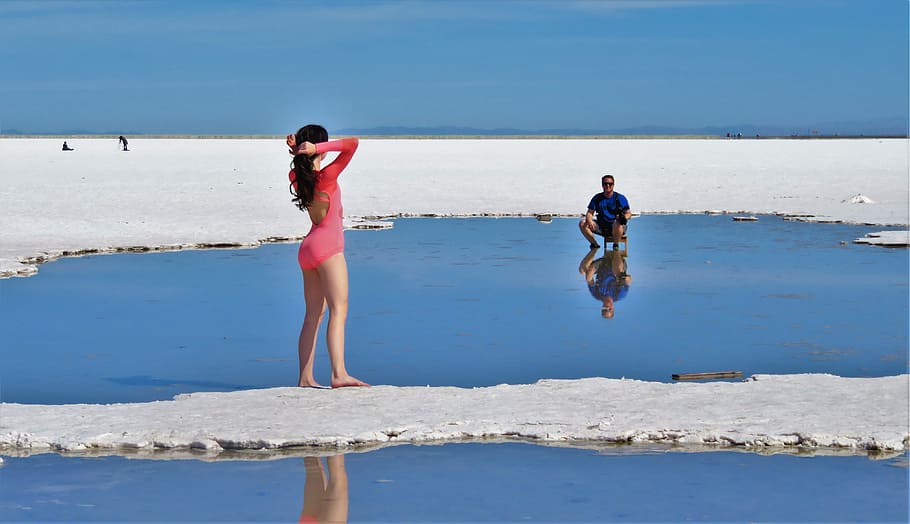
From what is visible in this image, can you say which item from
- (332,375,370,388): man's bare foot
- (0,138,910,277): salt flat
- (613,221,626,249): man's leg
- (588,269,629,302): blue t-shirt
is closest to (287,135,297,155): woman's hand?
(332,375,370,388): man's bare foot

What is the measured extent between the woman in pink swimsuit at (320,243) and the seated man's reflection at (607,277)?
325 cm

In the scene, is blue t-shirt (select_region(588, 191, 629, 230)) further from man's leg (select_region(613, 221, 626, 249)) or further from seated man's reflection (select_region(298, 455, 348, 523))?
seated man's reflection (select_region(298, 455, 348, 523))

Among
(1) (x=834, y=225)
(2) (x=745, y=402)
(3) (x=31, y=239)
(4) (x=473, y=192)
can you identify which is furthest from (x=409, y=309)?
(4) (x=473, y=192)

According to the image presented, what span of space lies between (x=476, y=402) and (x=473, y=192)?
837 inches

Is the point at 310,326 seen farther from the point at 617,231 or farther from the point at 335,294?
the point at 617,231

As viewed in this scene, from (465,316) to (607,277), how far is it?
10.8 ft

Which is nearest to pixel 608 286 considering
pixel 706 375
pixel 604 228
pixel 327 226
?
pixel 604 228

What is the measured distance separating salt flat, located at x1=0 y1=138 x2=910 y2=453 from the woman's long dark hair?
4.00ft

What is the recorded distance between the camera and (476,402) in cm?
698

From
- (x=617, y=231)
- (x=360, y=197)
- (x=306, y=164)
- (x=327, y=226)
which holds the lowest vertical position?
(x=327, y=226)

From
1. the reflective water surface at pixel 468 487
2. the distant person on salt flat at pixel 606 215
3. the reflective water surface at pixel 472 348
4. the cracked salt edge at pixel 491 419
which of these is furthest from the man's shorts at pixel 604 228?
the reflective water surface at pixel 468 487

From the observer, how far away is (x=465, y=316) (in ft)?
33.8

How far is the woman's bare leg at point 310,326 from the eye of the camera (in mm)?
7617

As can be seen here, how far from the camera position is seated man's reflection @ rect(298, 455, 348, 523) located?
203 inches
